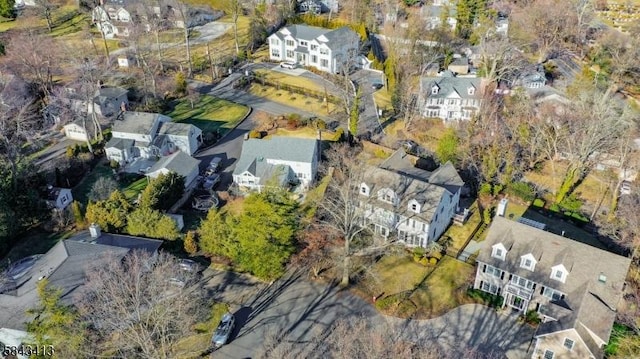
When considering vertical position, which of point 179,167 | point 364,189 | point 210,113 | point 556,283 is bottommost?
point 210,113

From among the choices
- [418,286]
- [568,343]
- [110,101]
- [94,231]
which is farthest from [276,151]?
[568,343]

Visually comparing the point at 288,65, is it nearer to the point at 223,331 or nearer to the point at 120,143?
the point at 120,143

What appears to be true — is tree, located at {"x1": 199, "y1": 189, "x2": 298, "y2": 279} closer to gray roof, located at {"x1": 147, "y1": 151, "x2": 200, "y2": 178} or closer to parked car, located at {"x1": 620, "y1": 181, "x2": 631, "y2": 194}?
gray roof, located at {"x1": 147, "y1": 151, "x2": 200, "y2": 178}

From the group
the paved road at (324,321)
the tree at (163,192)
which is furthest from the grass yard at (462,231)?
the tree at (163,192)

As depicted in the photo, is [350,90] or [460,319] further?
[350,90]

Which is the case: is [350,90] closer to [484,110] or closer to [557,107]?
[484,110]

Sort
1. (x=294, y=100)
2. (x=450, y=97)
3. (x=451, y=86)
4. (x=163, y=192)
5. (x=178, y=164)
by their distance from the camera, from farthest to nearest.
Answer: (x=294, y=100) → (x=451, y=86) → (x=450, y=97) → (x=178, y=164) → (x=163, y=192)

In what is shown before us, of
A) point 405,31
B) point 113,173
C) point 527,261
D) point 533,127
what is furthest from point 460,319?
point 405,31
